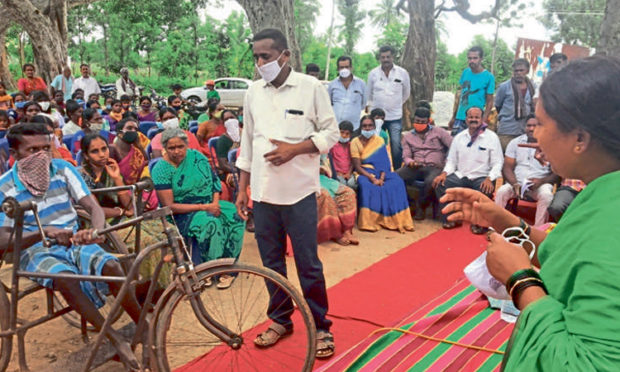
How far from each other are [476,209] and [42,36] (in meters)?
16.1

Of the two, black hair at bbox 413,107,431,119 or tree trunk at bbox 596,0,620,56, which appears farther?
tree trunk at bbox 596,0,620,56

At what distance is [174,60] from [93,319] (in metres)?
29.3

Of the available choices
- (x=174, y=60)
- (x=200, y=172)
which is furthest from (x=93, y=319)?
(x=174, y=60)

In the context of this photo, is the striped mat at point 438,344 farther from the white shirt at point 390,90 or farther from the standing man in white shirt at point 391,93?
the white shirt at point 390,90

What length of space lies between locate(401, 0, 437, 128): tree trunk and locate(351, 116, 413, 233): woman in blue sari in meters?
6.51

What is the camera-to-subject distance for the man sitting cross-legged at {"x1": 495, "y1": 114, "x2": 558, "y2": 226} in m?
5.51

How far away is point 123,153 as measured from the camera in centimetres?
524

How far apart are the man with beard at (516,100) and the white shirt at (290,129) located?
4.74 metres

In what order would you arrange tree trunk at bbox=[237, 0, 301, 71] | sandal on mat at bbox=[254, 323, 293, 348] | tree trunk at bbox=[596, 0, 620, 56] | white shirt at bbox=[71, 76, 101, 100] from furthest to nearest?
white shirt at bbox=[71, 76, 101, 100]
tree trunk at bbox=[237, 0, 301, 71]
tree trunk at bbox=[596, 0, 620, 56]
sandal on mat at bbox=[254, 323, 293, 348]

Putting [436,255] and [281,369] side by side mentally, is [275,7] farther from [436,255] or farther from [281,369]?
[281,369]

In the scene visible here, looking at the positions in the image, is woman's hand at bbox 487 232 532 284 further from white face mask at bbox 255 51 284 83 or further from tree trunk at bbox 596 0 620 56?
tree trunk at bbox 596 0 620 56

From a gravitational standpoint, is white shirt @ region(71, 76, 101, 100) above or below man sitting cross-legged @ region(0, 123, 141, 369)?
above

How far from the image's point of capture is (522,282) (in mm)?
1252

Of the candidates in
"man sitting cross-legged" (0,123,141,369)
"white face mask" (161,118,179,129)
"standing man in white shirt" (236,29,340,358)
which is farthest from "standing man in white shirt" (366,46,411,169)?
"man sitting cross-legged" (0,123,141,369)
